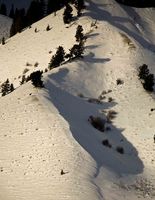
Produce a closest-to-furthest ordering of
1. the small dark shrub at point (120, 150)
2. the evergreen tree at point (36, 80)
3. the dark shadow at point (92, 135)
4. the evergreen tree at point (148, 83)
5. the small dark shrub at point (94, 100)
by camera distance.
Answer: the dark shadow at point (92, 135) < the small dark shrub at point (120, 150) < the evergreen tree at point (36, 80) < the small dark shrub at point (94, 100) < the evergreen tree at point (148, 83)

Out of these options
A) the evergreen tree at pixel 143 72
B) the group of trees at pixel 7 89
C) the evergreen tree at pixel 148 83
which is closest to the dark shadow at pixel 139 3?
the evergreen tree at pixel 143 72

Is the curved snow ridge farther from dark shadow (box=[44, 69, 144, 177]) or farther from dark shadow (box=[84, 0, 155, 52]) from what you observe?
dark shadow (box=[84, 0, 155, 52])

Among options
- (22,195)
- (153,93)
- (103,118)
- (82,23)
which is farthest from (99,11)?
(22,195)

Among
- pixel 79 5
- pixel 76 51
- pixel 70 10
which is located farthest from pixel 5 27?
pixel 76 51

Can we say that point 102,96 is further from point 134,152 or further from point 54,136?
point 54,136

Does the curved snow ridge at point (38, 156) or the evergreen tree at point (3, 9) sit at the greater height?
the evergreen tree at point (3, 9)

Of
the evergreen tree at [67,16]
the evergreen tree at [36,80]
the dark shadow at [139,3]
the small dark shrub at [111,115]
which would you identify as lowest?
the small dark shrub at [111,115]

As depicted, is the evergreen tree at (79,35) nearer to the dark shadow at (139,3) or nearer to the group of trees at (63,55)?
the group of trees at (63,55)
